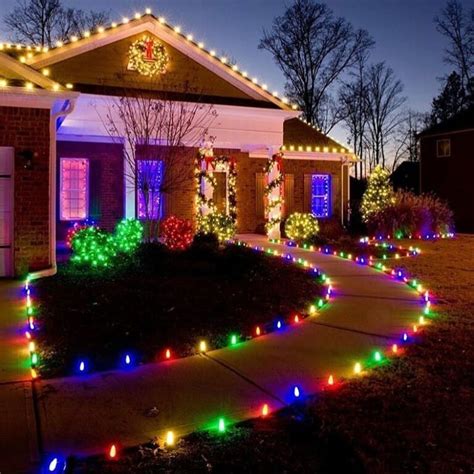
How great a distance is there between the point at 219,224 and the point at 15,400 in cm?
1194

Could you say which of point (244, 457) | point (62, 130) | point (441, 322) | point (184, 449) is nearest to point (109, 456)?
point (184, 449)

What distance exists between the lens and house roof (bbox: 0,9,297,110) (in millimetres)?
15836

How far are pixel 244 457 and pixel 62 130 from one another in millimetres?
13612

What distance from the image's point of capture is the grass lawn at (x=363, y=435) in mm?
3643

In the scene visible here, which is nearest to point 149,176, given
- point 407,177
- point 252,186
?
point 252,186

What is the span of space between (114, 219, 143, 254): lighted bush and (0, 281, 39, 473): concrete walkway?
469cm

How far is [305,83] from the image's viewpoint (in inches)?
1575

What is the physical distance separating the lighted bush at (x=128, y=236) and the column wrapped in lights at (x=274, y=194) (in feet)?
18.5

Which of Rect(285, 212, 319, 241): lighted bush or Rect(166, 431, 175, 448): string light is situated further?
Rect(285, 212, 319, 241): lighted bush

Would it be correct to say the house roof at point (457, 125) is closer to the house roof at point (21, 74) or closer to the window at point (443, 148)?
the window at point (443, 148)

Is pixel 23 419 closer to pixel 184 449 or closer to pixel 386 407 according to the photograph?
pixel 184 449

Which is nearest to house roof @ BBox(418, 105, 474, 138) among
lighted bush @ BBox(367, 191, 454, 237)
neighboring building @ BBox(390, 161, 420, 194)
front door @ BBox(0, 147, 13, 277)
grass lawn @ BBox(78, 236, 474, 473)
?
neighboring building @ BBox(390, 161, 420, 194)

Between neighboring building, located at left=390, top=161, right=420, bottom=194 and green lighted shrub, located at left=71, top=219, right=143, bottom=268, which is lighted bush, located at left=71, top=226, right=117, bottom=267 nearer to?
green lighted shrub, located at left=71, top=219, right=143, bottom=268

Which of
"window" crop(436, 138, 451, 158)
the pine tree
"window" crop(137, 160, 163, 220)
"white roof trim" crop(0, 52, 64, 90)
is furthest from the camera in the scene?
"window" crop(436, 138, 451, 158)
